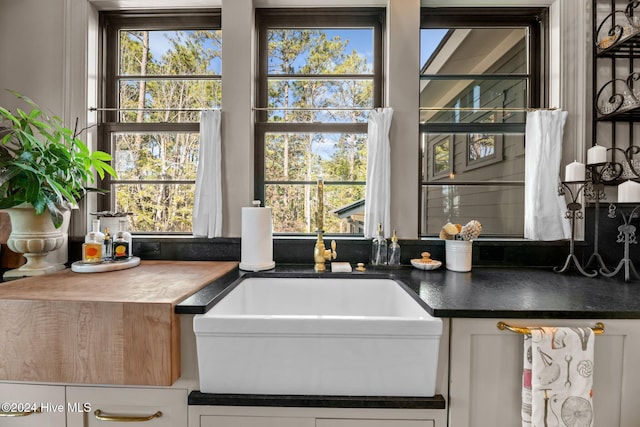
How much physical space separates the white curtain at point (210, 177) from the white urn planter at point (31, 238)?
2.08 ft

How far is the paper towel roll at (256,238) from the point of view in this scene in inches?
57.2

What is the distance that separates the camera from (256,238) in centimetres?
147

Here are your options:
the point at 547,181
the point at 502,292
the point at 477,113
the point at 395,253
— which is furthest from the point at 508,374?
the point at 477,113

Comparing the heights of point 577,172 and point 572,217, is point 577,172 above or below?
above

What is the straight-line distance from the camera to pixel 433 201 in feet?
5.90

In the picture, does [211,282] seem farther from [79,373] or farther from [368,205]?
[368,205]

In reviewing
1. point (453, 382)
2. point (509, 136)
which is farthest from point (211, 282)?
point (509, 136)

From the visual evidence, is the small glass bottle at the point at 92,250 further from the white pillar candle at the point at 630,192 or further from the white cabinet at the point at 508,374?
the white pillar candle at the point at 630,192

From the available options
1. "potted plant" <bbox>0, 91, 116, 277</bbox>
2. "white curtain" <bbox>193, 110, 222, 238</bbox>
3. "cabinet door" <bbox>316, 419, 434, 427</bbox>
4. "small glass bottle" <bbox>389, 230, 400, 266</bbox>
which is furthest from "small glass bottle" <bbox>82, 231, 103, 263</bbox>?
"small glass bottle" <bbox>389, 230, 400, 266</bbox>

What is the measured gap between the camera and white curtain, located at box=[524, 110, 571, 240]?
1572 millimetres

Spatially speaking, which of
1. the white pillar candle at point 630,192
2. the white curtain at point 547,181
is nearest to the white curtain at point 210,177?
the white curtain at point 547,181

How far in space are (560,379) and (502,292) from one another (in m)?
0.33

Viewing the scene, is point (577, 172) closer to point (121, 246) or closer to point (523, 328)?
point (523, 328)

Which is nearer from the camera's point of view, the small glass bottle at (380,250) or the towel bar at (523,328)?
the towel bar at (523,328)
